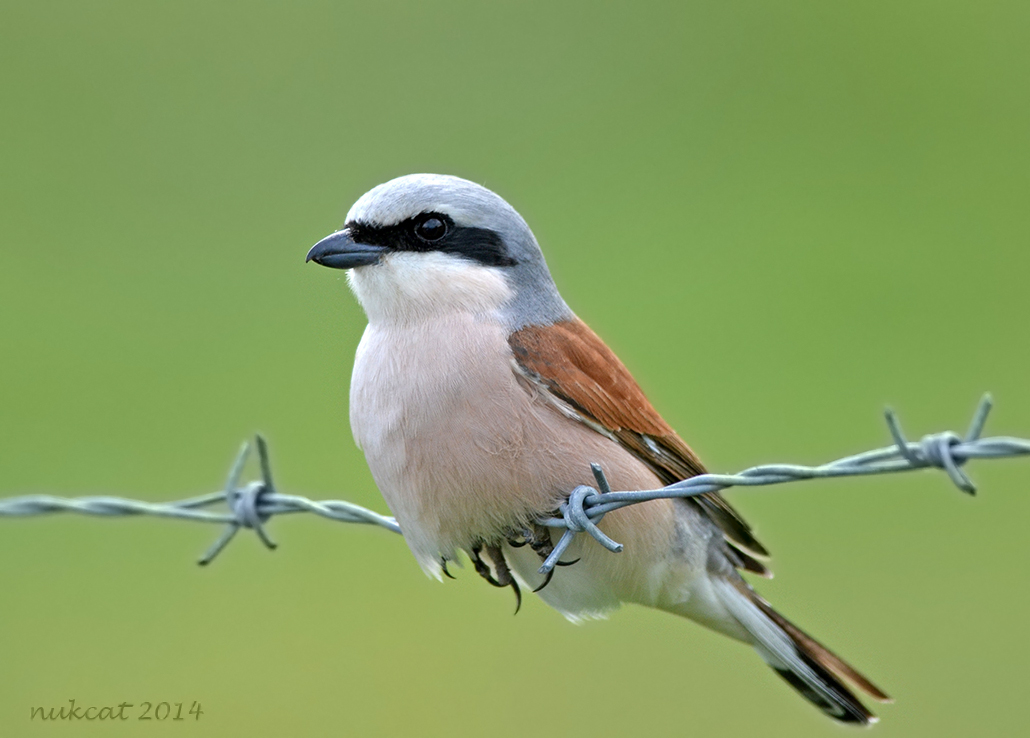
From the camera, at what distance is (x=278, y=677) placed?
6.10m

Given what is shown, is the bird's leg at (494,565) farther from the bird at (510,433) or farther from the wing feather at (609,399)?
the wing feather at (609,399)

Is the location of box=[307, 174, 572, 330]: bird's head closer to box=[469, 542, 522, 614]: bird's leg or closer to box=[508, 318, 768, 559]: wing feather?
box=[508, 318, 768, 559]: wing feather

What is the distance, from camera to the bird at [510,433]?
344 cm

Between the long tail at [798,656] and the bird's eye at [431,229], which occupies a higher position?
the bird's eye at [431,229]

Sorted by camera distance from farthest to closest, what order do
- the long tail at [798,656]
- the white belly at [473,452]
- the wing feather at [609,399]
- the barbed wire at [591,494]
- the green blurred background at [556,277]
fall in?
the green blurred background at [556,277]
the long tail at [798,656]
the wing feather at [609,399]
the white belly at [473,452]
the barbed wire at [591,494]

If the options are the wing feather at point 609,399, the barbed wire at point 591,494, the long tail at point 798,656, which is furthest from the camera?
the long tail at point 798,656

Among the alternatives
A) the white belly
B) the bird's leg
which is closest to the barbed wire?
the white belly

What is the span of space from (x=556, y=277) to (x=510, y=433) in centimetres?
518

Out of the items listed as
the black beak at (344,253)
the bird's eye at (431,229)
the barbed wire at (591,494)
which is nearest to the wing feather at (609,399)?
the barbed wire at (591,494)

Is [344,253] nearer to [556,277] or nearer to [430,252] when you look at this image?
[430,252]

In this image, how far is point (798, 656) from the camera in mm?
3961

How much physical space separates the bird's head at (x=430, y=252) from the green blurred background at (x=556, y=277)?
0.71 m

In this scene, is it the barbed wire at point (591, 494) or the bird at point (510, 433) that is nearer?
the barbed wire at point (591, 494)

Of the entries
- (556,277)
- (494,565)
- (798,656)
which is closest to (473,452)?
(494,565)
